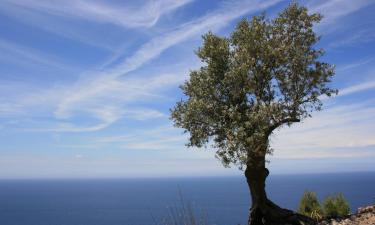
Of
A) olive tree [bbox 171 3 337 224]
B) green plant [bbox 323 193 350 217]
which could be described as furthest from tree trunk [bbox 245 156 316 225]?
green plant [bbox 323 193 350 217]

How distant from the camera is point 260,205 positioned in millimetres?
24453

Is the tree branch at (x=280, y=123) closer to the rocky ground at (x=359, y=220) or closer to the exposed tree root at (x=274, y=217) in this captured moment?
the exposed tree root at (x=274, y=217)

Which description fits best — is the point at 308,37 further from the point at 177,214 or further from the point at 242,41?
the point at 177,214

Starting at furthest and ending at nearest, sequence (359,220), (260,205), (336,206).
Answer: (336,206), (260,205), (359,220)

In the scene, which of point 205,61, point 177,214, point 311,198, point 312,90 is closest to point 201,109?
point 205,61

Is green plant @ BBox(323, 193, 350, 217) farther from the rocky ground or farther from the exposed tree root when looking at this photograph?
the exposed tree root

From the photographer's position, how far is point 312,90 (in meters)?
24.7

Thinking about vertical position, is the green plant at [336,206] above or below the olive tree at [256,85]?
below

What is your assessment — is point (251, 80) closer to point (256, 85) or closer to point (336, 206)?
point (256, 85)

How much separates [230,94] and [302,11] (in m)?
6.92

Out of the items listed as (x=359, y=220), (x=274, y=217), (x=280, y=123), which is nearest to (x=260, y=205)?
(x=274, y=217)

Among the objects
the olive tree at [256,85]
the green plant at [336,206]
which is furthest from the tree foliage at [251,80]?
the green plant at [336,206]

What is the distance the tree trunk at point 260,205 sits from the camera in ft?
78.2

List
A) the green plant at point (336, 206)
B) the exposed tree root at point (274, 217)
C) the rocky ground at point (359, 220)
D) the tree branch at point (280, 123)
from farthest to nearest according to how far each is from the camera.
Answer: the green plant at point (336, 206) < the tree branch at point (280, 123) < the exposed tree root at point (274, 217) < the rocky ground at point (359, 220)
